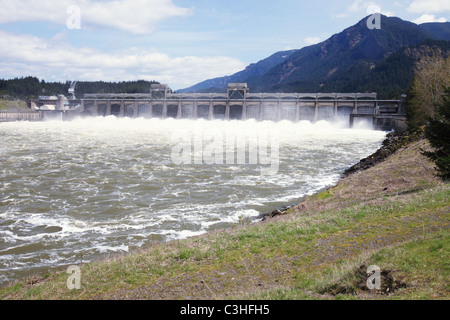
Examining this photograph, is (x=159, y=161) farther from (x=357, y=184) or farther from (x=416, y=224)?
(x=416, y=224)

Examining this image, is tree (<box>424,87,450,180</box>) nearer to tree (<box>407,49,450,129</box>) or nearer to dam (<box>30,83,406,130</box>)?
tree (<box>407,49,450,129</box>)

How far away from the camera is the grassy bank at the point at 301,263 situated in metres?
7.42

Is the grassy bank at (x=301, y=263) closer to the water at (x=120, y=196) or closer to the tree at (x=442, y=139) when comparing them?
the tree at (x=442, y=139)

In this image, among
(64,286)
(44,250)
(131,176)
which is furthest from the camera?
(131,176)

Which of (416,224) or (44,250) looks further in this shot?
(44,250)

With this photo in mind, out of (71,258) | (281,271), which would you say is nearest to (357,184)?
(281,271)

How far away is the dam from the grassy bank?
58470mm

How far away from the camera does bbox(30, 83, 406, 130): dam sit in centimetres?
7906

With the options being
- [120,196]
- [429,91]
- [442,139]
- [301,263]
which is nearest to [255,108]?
[429,91]

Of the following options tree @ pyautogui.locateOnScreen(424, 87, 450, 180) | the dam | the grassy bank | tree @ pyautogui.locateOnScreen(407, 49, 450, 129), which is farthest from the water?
the dam

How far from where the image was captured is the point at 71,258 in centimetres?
1427

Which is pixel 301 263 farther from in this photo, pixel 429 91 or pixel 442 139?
pixel 429 91

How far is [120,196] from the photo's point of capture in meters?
23.2
